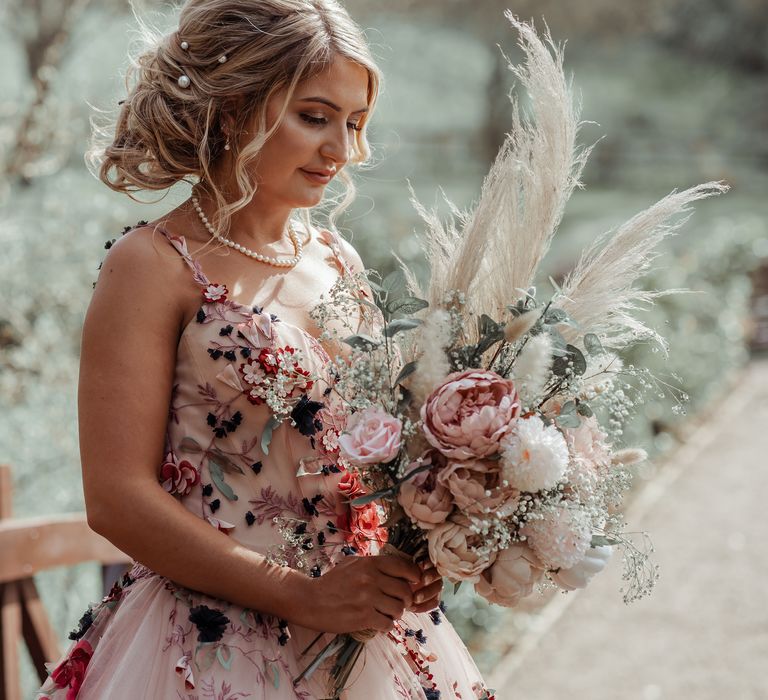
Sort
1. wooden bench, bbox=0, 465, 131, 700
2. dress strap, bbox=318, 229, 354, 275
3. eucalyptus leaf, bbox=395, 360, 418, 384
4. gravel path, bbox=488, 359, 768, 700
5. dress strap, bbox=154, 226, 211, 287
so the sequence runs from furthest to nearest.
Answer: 1. gravel path, bbox=488, 359, 768, 700
2. wooden bench, bbox=0, 465, 131, 700
3. dress strap, bbox=318, 229, 354, 275
4. dress strap, bbox=154, 226, 211, 287
5. eucalyptus leaf, bbox=395, 360, 418, 384

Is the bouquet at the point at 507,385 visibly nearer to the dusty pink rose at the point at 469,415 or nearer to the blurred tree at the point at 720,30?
the dusty pink rose at the point at 469,415

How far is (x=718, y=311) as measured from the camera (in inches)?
416

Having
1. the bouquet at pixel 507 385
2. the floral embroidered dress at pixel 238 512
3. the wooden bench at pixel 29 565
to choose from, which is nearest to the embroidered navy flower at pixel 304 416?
the floral embroidered dress at pixel 238 512

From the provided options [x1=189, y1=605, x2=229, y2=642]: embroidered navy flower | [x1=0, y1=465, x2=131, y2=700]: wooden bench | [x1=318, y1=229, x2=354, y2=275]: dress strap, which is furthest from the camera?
[x1=0, y1=465, x2=131, y2=700]: wooden bench

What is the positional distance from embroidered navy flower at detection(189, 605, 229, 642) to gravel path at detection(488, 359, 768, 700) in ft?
10.5

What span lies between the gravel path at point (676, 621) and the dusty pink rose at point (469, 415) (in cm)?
342

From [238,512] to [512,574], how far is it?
0.55 m

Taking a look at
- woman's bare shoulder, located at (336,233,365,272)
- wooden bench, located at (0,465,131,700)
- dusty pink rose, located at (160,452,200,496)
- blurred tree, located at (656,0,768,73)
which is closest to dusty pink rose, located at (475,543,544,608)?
dusty pink rose, located at (160,452,200,496)

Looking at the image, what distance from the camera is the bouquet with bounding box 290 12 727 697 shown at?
5.70ft

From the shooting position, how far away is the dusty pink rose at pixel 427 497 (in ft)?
5.70

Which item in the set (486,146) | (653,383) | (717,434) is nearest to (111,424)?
(653,383)

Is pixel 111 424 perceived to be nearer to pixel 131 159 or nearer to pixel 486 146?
pixel 131 159

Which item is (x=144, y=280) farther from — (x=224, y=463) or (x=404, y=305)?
(x=404, y=305)

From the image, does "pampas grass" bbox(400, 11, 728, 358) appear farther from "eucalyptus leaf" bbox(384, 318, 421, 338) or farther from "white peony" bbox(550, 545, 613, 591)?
"white peony" bbox(550, 545, 613, 591)
